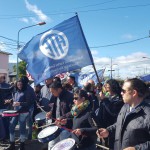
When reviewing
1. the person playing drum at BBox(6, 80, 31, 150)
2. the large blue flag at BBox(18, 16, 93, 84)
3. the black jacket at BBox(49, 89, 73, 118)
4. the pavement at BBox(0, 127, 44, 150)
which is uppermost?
the large blue flag at BBox(18, 16, 93, 84)

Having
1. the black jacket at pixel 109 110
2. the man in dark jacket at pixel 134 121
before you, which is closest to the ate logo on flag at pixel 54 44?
the black jacket at pixel 109 110

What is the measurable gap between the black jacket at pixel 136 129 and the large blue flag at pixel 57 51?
7.95 ft

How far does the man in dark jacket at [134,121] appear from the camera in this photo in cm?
295

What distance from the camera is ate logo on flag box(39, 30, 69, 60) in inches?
227

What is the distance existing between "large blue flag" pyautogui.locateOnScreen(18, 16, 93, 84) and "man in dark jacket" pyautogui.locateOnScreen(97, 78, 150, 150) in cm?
225

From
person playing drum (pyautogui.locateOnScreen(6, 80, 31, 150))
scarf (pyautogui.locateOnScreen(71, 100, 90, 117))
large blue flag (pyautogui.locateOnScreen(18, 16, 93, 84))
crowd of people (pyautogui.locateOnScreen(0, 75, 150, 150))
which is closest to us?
crowd of people (pyautogui.locateOnScreen(0, 75, 150, 150))

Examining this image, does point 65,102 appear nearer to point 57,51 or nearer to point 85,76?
point 57,51

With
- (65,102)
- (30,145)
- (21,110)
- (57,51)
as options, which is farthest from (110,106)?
(30,145)

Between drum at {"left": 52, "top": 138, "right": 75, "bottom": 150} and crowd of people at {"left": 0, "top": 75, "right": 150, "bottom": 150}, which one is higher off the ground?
crowd of people at {"left": 0, "top": 75, "right": 150, "bottom": 150}

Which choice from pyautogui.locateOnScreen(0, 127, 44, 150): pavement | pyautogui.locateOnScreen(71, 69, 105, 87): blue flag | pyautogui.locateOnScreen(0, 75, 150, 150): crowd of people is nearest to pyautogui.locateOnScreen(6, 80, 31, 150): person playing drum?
pyautogui.locateOnScreen(0, 75, 150, 150): crowd of people

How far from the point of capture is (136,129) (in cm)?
297

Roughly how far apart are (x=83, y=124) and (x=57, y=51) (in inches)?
77.1

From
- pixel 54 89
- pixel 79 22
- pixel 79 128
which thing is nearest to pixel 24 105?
pixel 54 89

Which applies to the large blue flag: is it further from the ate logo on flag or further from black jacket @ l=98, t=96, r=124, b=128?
black jacket @ l=98, t=96, r=124, b=128
